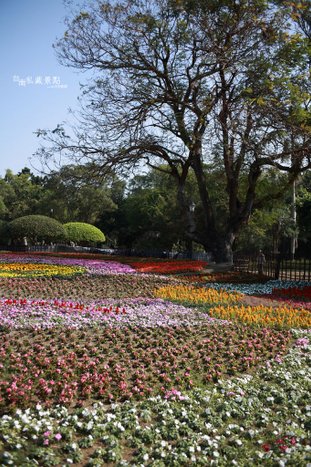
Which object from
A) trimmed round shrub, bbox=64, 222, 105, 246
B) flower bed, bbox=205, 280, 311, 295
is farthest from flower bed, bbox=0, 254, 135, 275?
trimmed round shrub, bbox=64, 222, 105, 246

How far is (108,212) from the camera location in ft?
159

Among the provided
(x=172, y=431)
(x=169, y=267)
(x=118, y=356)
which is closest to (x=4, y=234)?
(x=169, y=267)

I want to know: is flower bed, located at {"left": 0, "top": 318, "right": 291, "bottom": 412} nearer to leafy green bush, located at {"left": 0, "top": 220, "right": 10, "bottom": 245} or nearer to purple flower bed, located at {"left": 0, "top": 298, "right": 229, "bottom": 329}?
purple flower bed, located at {"left": 0, "top": 298, "right": 229, "bottom": 329}

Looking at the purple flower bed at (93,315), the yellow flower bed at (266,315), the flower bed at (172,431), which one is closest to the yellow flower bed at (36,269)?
the purple flower bed at (93,315)

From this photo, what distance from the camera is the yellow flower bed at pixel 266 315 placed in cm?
910

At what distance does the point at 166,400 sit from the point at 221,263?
15183 millimetres

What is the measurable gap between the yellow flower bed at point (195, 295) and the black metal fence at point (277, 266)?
541 centimetres

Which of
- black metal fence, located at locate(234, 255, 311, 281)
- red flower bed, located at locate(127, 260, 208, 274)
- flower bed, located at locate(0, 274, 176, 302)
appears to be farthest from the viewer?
red flower bed, located at locate(127, 260, 208, 274)

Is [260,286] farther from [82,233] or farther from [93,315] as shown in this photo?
[82,233]

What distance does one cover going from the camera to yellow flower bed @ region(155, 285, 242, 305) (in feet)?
36.4

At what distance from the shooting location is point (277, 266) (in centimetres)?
1794

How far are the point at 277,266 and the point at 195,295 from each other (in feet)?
22.8

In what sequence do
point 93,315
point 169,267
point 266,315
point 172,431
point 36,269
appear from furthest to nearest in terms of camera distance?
point 169,267 → point 36,269 → point 266,315 → point 93,315 → point 172,431

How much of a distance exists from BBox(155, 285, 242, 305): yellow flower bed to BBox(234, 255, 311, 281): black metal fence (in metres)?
5.41
